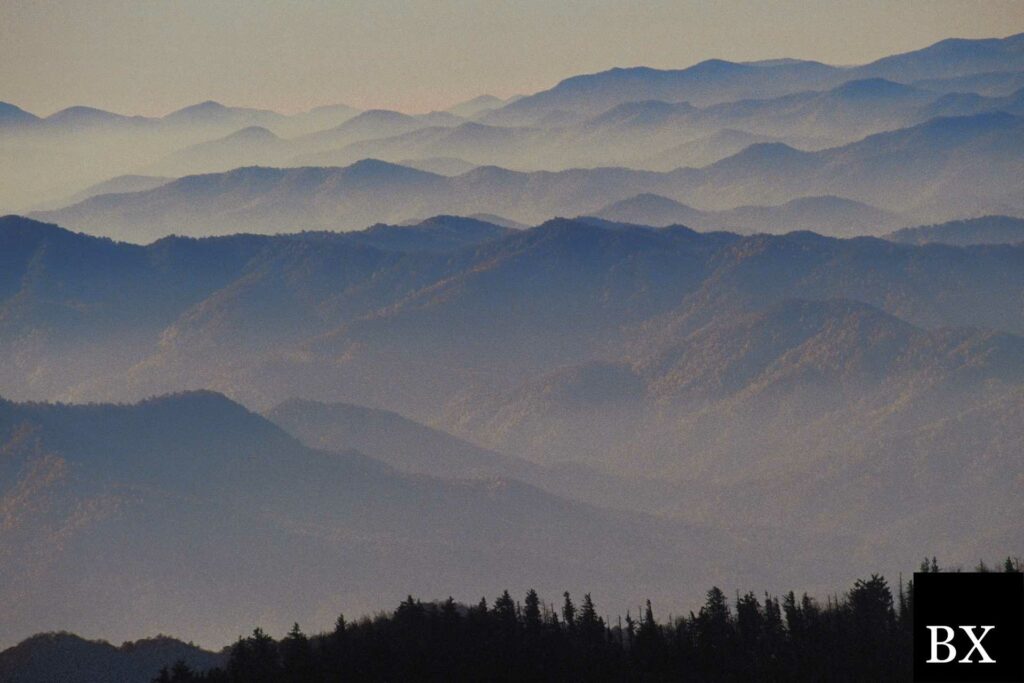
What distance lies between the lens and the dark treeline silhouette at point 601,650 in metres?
100

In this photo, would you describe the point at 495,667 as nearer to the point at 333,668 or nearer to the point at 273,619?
the point at 333,668

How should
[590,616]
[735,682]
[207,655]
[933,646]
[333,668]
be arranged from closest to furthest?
1. [933,646]
2. [735,682]
3. [333,668]
4. [590,616]
5. [207,655]

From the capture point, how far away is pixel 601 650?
107375mm

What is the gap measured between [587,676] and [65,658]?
46.3 meters

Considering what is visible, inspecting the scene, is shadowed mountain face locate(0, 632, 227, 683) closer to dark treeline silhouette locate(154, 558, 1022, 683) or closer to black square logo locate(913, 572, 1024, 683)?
dark treeline silhouette locate(154, 558, 1022, 683)

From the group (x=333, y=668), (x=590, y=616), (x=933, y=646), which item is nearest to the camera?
(x=933, y=646)

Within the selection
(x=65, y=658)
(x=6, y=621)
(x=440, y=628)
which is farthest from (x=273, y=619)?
(x=440, y=628)

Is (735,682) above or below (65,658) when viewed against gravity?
below

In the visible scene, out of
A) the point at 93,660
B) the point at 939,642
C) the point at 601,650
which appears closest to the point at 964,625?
the point at 939,642

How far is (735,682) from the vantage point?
3846 inches

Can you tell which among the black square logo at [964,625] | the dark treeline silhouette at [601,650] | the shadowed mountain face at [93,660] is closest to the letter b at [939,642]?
the black square logo at [964,625]

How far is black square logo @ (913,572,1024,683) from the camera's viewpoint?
2749 inches

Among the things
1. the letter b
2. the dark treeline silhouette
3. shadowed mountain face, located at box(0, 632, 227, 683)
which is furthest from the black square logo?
shadowed mountain face, located at box(0, 632, 227, 683)

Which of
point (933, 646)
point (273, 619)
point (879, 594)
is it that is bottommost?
point (933, 646)
